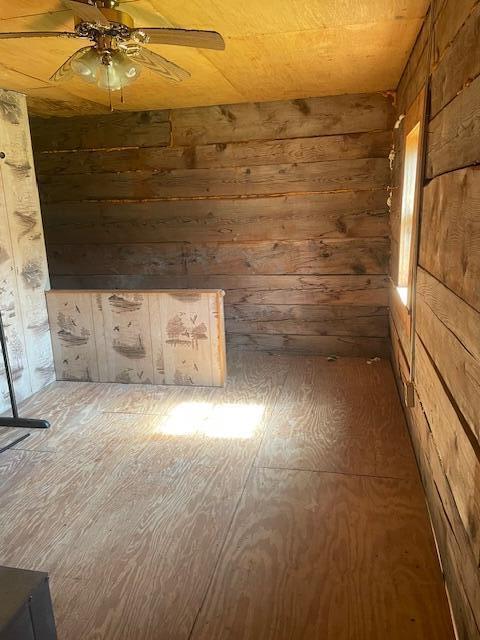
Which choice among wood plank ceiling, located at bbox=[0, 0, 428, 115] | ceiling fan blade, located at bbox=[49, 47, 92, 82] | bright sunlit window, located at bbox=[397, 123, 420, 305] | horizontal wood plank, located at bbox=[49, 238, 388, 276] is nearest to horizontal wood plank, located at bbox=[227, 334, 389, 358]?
horizontal wood plank, located at bbox=[49, 238, 388, 276]

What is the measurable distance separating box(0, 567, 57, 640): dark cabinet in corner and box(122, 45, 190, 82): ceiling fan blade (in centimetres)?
200

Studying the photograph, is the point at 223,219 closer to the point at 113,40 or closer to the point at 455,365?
the point at 113,40

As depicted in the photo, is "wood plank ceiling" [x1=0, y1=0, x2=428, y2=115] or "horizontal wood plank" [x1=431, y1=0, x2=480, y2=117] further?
"wood plank ceiling" [x1=0, y1=0, x2=428, y2=115]

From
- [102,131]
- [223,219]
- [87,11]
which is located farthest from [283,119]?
[87,11]

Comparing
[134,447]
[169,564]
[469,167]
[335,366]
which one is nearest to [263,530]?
[169,564]

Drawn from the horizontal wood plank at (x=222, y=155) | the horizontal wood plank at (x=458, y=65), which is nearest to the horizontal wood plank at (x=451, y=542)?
the horizontal wood plank at (x=458, y=65)

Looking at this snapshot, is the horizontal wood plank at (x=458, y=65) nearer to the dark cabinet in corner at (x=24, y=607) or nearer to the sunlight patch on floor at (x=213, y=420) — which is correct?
the dark cabinet in corner at (x=24, y=607)

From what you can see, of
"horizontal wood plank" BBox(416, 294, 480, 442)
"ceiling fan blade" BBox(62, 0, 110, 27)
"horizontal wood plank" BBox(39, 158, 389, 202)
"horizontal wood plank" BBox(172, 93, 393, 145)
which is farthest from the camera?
"horizontal wood plank" BBox(39, 158, 389, 202)

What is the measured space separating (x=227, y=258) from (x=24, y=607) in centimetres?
353

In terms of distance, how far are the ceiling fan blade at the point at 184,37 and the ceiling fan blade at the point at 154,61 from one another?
0.55ft

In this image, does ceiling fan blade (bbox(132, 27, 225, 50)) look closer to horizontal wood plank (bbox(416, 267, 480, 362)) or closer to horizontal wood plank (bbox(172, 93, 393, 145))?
horizontal wood plank (bbox(416, 267, 480, 362))

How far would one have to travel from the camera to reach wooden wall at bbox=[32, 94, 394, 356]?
3.83m

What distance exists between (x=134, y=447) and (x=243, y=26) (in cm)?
225

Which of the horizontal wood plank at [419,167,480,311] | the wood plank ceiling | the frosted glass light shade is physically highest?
the wood plank ceiling
